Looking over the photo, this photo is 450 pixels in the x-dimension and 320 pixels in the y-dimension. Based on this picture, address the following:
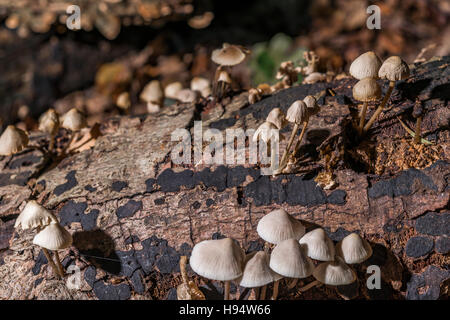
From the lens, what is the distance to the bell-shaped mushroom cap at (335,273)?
223cm

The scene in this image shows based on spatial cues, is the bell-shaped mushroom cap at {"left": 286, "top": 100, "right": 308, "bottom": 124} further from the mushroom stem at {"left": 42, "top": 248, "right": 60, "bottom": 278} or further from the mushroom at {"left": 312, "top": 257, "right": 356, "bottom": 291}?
the mushroom stem at {"left": 42, "top": 248, "right": 60, "bottom": 278}

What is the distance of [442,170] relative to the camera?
8.33 feet

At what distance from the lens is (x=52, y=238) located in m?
2.40

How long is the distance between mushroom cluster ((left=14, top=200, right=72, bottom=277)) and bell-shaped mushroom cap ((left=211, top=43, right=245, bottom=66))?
189 cm

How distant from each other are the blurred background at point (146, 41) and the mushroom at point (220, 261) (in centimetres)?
339

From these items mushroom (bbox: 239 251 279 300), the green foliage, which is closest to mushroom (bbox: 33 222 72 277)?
mushroom (bbox: 239 251 279 300)

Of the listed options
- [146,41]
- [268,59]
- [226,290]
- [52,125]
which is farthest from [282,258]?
[146,41]

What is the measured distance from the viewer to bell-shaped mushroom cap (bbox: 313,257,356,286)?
2230 mm

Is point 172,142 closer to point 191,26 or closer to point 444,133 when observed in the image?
point 444,133

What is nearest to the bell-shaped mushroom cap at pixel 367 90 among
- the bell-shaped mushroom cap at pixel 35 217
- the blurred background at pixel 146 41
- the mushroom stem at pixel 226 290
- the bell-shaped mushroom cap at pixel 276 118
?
the bell-shaped mushroom cap at pixel 276 118

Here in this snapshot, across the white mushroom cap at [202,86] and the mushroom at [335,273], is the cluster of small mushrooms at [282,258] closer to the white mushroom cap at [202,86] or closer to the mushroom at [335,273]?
the mushroom at [335,273]

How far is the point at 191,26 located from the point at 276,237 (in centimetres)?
511
